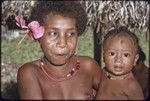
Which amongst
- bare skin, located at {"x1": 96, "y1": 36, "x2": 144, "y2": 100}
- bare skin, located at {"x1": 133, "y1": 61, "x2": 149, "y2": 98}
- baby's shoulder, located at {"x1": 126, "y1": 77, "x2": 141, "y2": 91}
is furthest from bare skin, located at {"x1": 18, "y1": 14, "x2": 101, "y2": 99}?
bare skin, located at {"x1": 133, "y1": 61, "x2": 149, "y2": 98}

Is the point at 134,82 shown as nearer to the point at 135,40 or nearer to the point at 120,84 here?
the point at 120,84

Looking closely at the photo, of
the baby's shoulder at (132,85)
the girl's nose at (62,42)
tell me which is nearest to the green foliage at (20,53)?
the baby's shoulder at (132,85)

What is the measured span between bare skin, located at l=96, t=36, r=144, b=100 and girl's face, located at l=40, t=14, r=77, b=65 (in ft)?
0.97

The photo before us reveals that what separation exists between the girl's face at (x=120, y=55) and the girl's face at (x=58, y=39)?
0.29 meters

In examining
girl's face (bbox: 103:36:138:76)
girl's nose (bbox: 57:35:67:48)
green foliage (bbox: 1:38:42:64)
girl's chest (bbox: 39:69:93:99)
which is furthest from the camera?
green foliage (bbox: 1:38:42:64)

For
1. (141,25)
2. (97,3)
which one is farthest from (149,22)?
(97,3)

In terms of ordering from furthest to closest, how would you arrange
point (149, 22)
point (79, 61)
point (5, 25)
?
point (5, 25) → point (149, 22) → point (79, 61)

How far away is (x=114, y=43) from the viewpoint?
9.52 ft

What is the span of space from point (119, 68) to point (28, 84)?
605 millimetres

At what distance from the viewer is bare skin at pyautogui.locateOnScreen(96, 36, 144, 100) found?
2.85m

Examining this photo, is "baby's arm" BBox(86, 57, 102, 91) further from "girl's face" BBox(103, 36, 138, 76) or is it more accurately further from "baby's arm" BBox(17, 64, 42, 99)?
"baby's arm" BBox(17, 64, 42, 99)

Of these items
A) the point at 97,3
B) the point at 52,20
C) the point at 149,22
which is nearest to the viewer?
the point at 52,20

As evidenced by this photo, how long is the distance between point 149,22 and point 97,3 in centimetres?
89

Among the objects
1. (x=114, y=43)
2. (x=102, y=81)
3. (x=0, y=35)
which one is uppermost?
(x=114, y=43)
